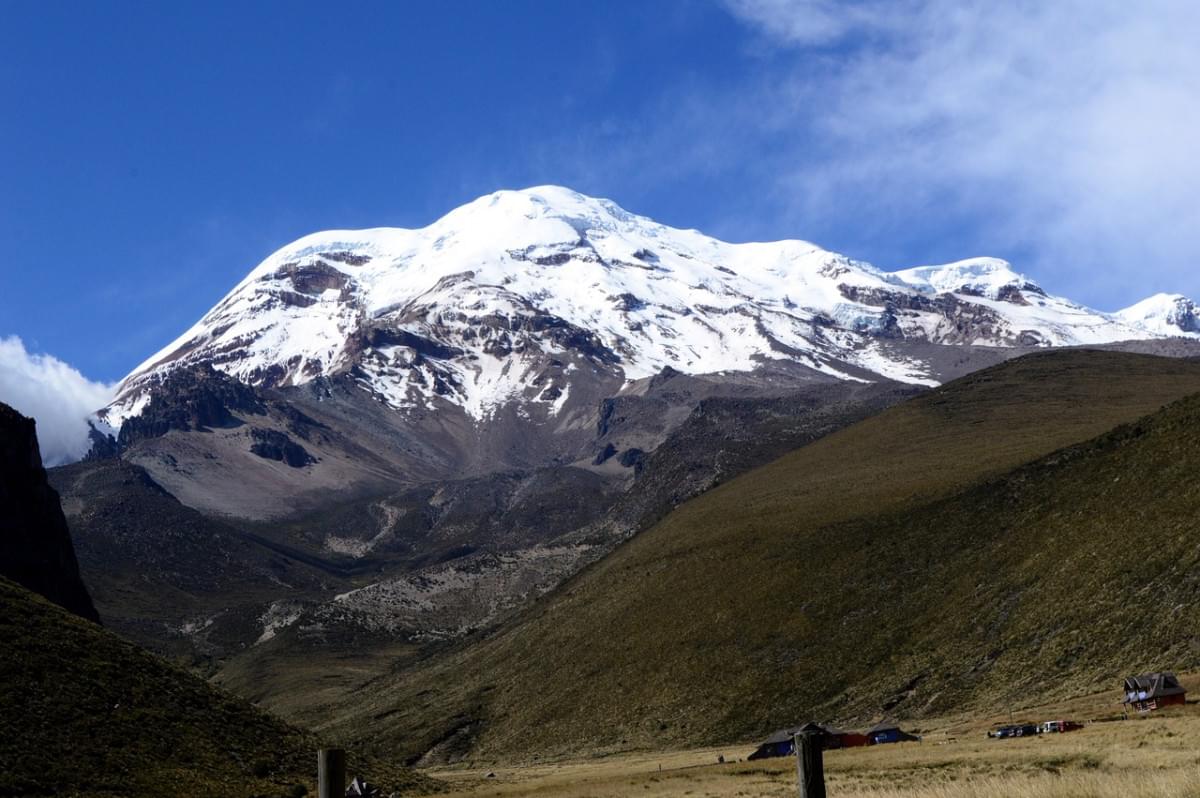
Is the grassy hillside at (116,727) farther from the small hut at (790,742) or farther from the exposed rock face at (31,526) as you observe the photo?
the exposed rock face at (31,526)

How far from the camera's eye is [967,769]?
4519cm

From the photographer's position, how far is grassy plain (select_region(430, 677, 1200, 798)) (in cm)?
1828

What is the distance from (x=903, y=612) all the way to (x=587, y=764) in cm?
3675

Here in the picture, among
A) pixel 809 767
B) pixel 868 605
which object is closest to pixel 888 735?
pixel 868 605

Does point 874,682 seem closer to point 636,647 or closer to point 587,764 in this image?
point 587,764

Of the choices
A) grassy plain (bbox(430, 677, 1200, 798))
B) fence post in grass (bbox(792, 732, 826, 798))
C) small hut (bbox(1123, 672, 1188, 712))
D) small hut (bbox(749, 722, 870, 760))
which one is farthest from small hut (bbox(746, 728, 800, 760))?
fence post in grass (bbox(792, 732, 826, 798))

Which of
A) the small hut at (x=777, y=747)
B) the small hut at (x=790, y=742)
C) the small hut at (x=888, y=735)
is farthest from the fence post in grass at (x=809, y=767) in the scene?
the small hut at (x=777, y=747)

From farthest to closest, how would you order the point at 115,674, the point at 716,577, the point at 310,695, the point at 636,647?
the point at 310,695, the point at 716,577, the point at 636,647, the point at 115,674

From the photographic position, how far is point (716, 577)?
14250 centimetres

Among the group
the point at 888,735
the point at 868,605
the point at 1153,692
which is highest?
the point at 868,605

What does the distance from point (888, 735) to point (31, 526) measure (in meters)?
94.3

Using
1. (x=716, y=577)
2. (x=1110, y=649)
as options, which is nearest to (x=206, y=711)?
(x=1110, y=649)

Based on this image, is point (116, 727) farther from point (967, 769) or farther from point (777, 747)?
point (777, 747)

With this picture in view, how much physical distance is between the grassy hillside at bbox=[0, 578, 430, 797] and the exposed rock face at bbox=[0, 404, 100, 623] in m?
63.5
